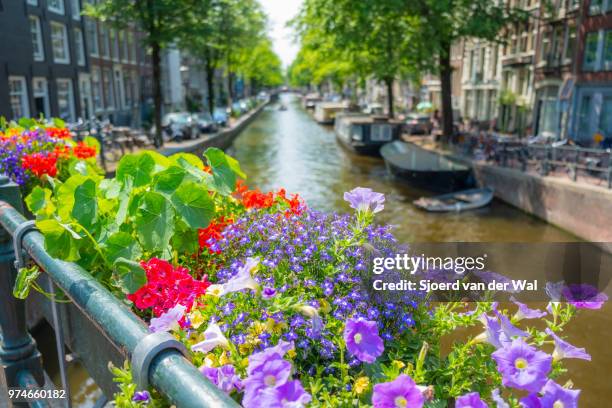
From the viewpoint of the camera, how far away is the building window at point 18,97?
20312 mm

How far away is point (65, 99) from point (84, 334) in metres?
26.4

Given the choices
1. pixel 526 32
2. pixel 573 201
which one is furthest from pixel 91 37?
pixel 573 201

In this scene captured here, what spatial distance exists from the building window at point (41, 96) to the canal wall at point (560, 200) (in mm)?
18799

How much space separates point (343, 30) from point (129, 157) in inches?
808

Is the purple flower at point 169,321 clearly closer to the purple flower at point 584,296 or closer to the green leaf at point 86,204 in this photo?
the green leaf at point 86,204

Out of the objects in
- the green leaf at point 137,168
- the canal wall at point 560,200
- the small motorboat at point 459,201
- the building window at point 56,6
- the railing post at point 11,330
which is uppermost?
the building window at point 56,6

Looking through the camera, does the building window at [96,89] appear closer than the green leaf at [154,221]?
No

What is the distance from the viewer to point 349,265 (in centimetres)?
200

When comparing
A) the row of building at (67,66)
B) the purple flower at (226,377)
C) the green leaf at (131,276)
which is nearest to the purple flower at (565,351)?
the purple flower at (226,377)

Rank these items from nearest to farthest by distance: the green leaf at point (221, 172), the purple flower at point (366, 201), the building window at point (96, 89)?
the purple flower at point (366, 201) < the green leaf at point (221, 172) < the building window at point (96, 89)

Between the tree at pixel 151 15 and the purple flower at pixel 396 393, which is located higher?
the tree at pixel 151 15

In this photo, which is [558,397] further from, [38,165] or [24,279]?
[38,165]

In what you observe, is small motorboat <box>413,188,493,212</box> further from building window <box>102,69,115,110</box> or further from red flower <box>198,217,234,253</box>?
building window <box>102,69,115,110</box>

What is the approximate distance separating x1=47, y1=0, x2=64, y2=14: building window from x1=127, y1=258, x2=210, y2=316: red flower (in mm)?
24757
